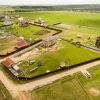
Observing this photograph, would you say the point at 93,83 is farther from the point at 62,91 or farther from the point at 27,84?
the point at 27,84

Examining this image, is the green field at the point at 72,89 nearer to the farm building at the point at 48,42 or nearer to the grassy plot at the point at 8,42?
the farm building at the point at 48,42

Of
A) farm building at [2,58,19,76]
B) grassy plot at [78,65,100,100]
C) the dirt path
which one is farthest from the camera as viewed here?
farm building at [2,58,19,76]

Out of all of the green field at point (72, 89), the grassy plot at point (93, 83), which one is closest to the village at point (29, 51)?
the green field at point (72, 89)

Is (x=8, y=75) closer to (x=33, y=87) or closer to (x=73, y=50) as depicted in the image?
(x=33, y=87)

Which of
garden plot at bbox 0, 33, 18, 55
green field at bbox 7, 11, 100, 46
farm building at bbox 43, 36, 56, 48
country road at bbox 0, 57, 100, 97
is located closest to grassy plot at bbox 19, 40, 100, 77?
country road at bbox 0, 57, 100, 97

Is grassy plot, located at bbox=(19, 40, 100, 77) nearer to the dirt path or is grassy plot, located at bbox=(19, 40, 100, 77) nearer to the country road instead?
the country road

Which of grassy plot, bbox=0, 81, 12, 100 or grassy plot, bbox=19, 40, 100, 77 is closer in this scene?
grassy plot, bbox=0, 81, 12, 100
